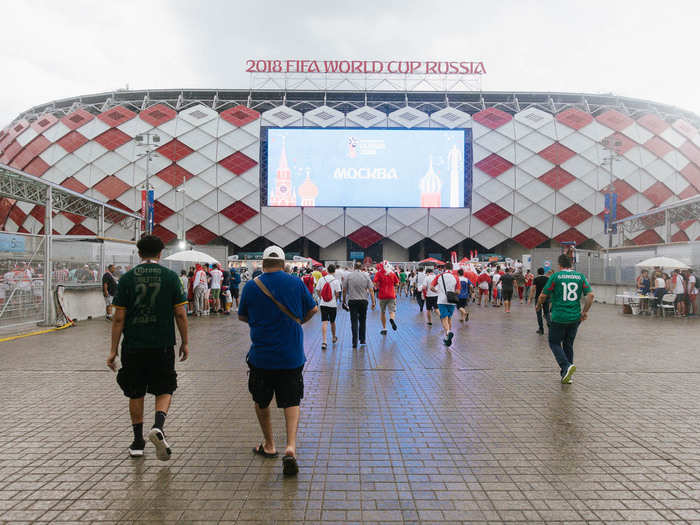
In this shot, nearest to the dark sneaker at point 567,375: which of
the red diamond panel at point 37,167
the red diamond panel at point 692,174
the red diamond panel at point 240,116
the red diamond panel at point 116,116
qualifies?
the red diamond panel at point 240,116

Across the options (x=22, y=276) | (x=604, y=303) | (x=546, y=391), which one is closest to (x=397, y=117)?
(x=604, y=303)

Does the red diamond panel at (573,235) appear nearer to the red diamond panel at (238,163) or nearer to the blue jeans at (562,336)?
the red diamond panel at (238,163)

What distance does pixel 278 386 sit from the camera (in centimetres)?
361

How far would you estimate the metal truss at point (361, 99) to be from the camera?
47188 mm

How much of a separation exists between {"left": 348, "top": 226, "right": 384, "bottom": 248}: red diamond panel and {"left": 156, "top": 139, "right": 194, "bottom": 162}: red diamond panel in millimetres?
18393

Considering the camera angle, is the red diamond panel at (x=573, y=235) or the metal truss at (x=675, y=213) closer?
the metal truss at (x=675, y=213)

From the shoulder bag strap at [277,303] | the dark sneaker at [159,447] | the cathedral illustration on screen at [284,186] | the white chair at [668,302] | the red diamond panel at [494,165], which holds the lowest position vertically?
the dark sneaker at [159,447]

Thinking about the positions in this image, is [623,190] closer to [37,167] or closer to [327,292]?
[327,292]

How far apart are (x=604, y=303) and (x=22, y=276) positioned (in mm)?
25547

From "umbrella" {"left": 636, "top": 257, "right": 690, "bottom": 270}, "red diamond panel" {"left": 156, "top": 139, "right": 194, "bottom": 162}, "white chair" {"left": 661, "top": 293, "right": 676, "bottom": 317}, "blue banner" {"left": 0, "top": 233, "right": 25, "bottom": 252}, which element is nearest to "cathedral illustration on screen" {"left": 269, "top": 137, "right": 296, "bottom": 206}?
"red diamond panel" {"left": 156, "top": 139, "right": 194, "bottom": 162}

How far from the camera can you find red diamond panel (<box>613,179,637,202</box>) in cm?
4480

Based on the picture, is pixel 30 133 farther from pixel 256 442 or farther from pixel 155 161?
pixel 256 442

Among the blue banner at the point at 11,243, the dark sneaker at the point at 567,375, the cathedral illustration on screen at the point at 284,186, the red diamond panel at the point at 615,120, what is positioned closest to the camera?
the dark sneaker at the point at 567,375

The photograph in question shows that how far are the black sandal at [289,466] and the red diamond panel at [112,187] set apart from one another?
4792 centimetres
